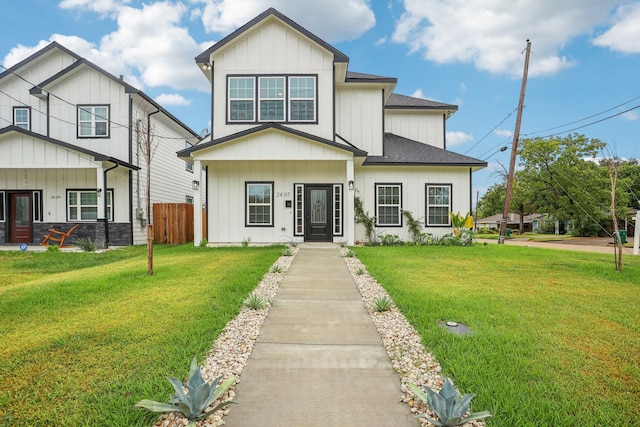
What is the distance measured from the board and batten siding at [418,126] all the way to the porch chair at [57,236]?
1419cm

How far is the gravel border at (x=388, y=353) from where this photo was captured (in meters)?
2.58

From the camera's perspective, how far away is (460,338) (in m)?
3.80

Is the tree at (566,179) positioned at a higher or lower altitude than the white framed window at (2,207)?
higher

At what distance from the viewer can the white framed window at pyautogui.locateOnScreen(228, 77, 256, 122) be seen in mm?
13445

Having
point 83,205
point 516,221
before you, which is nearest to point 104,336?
point 83,205

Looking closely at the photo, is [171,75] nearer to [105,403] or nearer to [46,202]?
[46,202]

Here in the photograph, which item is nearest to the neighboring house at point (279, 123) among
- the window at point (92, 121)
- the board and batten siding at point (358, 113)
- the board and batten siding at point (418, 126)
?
the board and batten siding at point (358, 113)

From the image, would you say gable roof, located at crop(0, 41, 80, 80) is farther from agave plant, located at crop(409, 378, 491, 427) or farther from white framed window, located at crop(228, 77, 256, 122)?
agave plant, located at crop(409, 378, 491, 427)

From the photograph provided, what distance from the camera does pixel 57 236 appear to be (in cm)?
1459

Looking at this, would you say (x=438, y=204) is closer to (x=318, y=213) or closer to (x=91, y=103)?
(x=318, y=213)

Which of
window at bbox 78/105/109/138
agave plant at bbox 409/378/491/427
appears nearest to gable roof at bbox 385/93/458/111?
window at bbox 78/105/109/138

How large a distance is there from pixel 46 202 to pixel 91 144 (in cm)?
306

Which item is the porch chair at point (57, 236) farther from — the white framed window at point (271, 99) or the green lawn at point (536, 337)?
the green lawn at point (536, 337)

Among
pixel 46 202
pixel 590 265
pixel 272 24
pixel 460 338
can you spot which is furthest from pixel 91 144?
pixel 590 265
